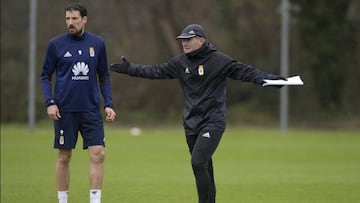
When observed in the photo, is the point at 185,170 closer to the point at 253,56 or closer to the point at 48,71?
the point at 48,71

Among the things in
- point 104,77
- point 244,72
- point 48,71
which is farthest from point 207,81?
point 48,71

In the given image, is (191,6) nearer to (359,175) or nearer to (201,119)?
(359,175)

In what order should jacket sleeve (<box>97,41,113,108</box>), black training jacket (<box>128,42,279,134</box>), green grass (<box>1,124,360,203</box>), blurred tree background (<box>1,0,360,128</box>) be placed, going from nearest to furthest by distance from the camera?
black training jacket (<box>128,42,279,134</box>), jacket sleeve (<box>97,41,113,108</box>), green grass (<box>1,124,360,203</box>), blurred tree background (<box>1,0,360,128</box>)

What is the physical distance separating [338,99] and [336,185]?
2490 cm

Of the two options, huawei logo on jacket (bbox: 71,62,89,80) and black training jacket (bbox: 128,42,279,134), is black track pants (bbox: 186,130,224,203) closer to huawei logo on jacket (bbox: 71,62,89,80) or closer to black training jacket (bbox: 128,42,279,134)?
black training jacket (bbox: 128,42,279,134)

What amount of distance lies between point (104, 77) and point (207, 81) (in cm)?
132

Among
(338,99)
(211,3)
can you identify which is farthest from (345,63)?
(211,3)

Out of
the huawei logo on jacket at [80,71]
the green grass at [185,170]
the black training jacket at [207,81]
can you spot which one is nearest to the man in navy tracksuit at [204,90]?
the black training jacket at [207,81]

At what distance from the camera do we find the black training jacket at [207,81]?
10.1 m

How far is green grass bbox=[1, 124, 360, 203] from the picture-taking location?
13.1 metres

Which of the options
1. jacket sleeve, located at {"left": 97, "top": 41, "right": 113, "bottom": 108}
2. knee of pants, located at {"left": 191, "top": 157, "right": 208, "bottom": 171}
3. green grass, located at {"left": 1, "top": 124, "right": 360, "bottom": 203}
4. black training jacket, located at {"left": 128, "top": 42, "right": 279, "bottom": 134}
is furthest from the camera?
green grass, located at {"left": 1, "top": 124, "right": 360, "bottom": 203}

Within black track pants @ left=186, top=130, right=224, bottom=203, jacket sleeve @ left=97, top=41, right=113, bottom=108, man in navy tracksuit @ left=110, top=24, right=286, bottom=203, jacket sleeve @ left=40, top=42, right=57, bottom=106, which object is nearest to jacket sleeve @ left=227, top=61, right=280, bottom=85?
man in navy tracksuit @ left=110, top=24, right=286, bottom=203

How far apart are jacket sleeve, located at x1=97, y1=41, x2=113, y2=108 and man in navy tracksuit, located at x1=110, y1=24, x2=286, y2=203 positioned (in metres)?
0.92

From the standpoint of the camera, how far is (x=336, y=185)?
14953 mm
